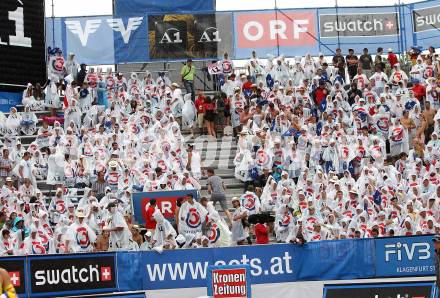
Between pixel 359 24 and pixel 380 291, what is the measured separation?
1739 centimetres

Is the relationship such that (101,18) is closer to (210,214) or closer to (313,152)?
(313,152)

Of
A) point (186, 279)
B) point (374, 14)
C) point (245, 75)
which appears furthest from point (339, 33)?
point (186, 279)

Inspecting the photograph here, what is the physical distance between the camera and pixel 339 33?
3972 centimetres

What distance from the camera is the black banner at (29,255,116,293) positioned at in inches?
941

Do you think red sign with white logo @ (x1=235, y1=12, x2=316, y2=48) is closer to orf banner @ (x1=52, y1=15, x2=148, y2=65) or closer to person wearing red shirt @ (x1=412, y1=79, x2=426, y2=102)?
orf banner @ (x1=52, y1=15, x2=148, y2=65)

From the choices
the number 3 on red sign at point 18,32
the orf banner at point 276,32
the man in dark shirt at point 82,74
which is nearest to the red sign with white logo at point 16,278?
the man in dark shirt at point 82,74

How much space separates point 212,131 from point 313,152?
3754 millimetres

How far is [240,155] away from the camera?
107 ft

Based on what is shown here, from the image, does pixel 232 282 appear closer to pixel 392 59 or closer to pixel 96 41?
pixel 392 59

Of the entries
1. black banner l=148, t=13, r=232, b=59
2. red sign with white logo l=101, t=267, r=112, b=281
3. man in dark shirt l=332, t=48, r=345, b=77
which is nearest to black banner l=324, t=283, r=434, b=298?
red sign with white logo l=101, t=267, r=112, b=281

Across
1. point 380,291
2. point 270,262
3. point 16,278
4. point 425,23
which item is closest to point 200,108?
point 425,23

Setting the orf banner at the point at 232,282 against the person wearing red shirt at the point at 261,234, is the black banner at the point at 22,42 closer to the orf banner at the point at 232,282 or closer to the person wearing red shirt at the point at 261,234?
the person wearing red shirt at the point at 261,234

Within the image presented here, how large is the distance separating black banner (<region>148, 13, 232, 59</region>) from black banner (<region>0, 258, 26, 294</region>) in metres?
15.9

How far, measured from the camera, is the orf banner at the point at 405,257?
24.1 meters
